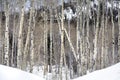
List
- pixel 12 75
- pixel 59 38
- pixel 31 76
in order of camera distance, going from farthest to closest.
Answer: pixel 59 38, pixel 31 76, pixel 12 75

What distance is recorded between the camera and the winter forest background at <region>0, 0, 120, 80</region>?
20.4 metres

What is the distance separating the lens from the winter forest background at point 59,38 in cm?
2036

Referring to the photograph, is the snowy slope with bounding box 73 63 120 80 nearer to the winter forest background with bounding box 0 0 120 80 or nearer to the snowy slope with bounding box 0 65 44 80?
the snowy slope with bounding box 0 65 44 80

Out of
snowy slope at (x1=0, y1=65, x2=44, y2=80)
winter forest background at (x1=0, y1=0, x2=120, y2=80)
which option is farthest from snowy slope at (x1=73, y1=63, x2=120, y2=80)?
winter forest background at (x1=0, y1=0, x2=120, y2=80)

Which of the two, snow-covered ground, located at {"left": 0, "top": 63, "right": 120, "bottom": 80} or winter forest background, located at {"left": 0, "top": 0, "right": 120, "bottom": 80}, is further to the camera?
winter forest background, located at {"left": 0, "top": 0, "right": 120, "bottom": 80}

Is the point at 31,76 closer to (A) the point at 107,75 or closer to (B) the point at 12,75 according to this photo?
(B) the point at 12,75

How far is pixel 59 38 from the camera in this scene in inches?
1228

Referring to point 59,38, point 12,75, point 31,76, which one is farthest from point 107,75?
point 59,38

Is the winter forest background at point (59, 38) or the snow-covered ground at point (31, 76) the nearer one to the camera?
the snow-covered ground at point (31, 76)

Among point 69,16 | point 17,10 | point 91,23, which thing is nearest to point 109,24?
point 91,23

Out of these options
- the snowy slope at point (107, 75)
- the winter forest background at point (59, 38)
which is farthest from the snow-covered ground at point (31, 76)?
the winter forest background at point (59, 38)

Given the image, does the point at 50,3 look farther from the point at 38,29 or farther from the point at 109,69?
the point at 109,69

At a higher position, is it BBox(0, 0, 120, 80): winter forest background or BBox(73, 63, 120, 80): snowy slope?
BBox(73, 63, 120, 80): snowy slope

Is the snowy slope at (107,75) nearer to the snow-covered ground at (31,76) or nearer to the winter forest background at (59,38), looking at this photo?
the snow-covered ground at (31,76)
